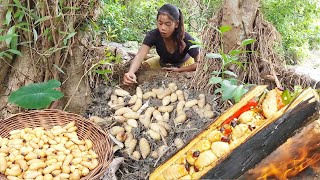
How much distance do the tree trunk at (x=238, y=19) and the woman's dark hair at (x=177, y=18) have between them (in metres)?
0.48

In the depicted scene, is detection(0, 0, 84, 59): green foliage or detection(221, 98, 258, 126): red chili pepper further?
detection(0, 0, 84, 59): green foliage

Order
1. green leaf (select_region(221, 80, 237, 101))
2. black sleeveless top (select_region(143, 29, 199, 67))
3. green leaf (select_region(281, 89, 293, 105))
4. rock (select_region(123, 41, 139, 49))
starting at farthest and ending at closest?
rock (select_region(123, 41, 139, 49)) → black sleeveless top (select_region(143, 29, 199, 67)) → green leaf (select_region(221, 80, 237, 101)) → green leaf (select_region(281, 89, 293, 105))

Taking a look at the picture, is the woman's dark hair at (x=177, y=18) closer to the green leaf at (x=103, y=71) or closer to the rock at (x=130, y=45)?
the green leaf at (x=103, y=71)

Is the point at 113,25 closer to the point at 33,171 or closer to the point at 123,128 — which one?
the point at 123,128

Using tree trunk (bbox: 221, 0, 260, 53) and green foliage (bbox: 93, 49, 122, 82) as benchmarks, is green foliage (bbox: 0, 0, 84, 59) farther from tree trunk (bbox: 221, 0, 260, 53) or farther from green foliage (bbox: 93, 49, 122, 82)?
tree trunk (bbox: 221, 0, 260, 53)

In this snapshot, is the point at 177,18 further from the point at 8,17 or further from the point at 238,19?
the point at 8,17

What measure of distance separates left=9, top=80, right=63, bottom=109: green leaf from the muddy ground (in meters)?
0.46

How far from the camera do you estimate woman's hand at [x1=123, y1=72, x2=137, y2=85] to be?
3.07 meters

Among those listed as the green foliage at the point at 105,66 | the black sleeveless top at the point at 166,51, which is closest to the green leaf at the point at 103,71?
the green foliage at the point at 105,66

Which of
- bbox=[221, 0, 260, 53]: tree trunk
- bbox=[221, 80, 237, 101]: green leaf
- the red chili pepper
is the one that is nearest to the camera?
the red chili pepper

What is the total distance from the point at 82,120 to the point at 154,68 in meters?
1.17

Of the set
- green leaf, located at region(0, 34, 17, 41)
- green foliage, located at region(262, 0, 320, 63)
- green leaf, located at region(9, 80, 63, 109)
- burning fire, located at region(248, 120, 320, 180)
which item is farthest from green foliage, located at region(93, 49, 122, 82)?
green foliage, located at region(262, 0, 320, 63)

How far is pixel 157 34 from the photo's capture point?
342 centimetres

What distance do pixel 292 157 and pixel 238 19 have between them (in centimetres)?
136
